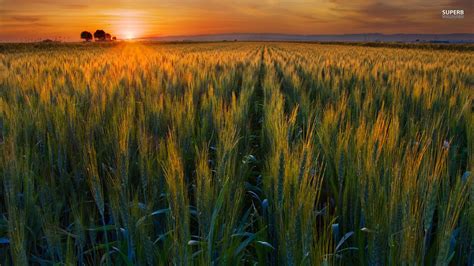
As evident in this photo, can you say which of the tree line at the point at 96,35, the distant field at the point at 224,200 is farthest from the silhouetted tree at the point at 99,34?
the distant field at the point at 224,200

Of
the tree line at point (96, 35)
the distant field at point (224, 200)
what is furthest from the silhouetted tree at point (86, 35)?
the distant field at point (224, 200)

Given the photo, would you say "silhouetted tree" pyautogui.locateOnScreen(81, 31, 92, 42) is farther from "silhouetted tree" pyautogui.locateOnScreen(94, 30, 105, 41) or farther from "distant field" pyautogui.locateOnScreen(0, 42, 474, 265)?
"distant field" pyautogui.locateOnScreen(0, 42, 474, 265)

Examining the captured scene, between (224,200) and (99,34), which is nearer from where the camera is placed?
(224,200)

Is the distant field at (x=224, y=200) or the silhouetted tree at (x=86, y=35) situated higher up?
the silhouetted tree at (x=86, y=35)

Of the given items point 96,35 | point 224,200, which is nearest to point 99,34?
point 96,35

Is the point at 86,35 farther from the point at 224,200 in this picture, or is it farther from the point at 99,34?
the point at 224,200

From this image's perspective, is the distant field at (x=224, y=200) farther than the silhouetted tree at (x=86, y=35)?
No

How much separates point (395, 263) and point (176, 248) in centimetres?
53

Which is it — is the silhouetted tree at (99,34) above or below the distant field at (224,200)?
above

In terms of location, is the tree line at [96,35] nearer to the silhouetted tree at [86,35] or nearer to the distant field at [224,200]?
the silhouetted tree at [86,35]

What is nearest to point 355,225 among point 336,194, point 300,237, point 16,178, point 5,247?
point 336,194

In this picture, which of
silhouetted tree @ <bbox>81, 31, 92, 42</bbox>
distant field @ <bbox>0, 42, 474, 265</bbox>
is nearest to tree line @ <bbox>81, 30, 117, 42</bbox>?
silhouetted tree @ <bbox>81, 31, 92, 42</bbox>

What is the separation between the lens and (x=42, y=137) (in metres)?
2.13

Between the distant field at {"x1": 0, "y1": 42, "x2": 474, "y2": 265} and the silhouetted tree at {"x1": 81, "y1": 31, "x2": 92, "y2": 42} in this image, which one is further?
the silhouetted tree at {"x1": 81, "y1": 31, "x2": 92, "y2": 42}
